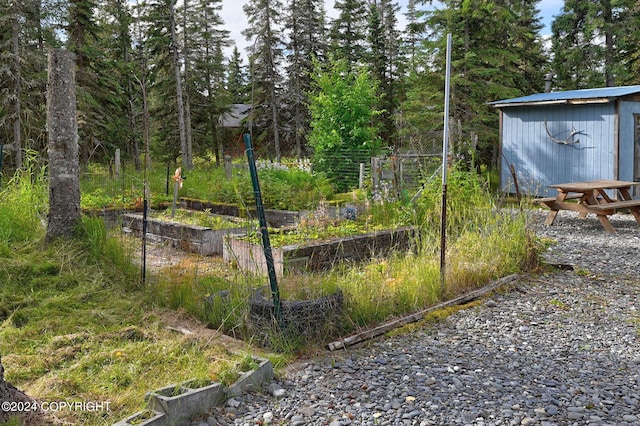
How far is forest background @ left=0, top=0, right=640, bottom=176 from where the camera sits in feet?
50.9

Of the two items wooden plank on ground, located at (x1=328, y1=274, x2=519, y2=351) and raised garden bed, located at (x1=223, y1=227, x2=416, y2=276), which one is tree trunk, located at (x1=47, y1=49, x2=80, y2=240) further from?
wooden plank on ground, located at (x1=328, y1=274, x2=519, y2=351)

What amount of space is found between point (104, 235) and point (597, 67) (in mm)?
21095

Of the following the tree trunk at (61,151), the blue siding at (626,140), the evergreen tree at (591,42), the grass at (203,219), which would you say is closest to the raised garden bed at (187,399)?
the tree trunk at (61,151)

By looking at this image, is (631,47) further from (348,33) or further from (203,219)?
A: (203,219)

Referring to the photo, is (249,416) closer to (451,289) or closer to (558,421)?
(558,421)

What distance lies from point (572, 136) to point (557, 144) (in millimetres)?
415

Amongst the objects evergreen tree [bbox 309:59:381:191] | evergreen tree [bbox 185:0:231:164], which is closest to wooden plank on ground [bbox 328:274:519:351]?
evergreen tree [bbox 309:59:381:191]

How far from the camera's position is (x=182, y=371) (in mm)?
3311

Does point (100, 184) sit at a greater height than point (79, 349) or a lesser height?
greater

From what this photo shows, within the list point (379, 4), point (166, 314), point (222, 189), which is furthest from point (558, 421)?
point (379, 4)

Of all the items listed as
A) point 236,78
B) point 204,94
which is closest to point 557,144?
point 204,94

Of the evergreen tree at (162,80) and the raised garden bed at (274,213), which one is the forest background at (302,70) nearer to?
the evergreen tree at (162,80)

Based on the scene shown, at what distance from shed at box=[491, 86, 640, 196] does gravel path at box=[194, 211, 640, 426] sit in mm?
6733

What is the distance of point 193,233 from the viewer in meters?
7.66
